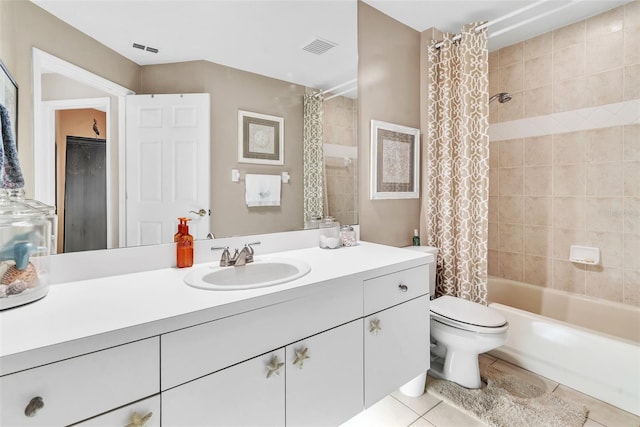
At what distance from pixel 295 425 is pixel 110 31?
1.68m

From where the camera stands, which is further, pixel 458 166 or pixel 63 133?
pixel 458 166

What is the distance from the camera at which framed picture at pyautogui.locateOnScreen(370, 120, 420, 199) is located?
2.14 metres

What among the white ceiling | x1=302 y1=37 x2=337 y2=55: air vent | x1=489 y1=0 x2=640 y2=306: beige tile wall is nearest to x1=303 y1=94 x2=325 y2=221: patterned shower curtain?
the white ceiling

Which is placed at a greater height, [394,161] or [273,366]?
[394,161]

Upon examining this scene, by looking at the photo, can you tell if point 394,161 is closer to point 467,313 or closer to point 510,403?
point 467,313

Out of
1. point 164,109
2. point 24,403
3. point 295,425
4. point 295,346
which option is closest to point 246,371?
point 295,346

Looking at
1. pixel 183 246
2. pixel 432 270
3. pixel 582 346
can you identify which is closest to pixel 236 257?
pixel 183 246

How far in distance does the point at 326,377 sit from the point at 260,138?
1.16 metres

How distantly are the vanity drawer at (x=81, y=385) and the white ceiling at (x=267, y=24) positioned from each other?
3.75ft

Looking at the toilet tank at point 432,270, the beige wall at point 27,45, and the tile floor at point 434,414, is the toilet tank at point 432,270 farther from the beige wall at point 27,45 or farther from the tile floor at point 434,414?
the beige wall at point 27,45

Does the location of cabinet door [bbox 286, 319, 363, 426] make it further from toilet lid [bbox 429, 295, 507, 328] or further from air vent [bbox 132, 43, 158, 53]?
air vent [bbox 132, 43, 158, 53]

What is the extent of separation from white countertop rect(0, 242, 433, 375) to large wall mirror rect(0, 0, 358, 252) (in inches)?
9.6

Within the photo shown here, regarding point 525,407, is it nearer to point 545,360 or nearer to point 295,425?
point 545,360

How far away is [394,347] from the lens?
1.44m
